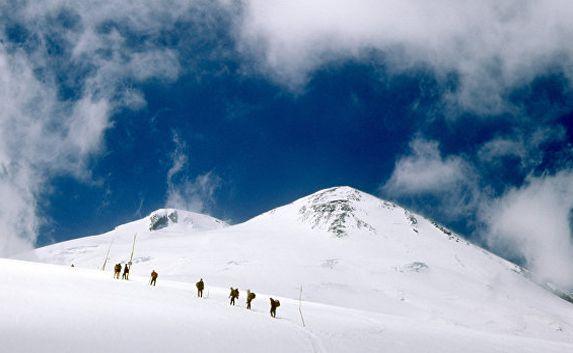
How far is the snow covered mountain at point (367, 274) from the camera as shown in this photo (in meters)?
38.5

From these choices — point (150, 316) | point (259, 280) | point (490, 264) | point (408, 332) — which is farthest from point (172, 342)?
point (490, 264)

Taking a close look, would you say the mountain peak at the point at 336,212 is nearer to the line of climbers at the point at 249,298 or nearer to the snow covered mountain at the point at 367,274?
the snow covered mountain at the point at 367,274

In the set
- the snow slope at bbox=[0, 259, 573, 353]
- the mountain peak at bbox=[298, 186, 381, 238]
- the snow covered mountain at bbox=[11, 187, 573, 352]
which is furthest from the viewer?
the mountain peak at bbox=[298, 186, 381, 238]

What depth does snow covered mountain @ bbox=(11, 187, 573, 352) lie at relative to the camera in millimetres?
38472

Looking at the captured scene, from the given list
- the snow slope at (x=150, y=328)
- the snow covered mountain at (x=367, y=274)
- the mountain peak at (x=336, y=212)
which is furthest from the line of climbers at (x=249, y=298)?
the mountain peak at (x=336, y=212)

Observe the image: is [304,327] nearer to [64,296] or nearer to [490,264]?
[64,296]

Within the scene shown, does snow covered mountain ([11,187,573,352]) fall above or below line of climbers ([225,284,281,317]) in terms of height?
above

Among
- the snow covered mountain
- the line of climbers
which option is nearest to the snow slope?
the snow covered mountain

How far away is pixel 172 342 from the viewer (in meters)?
15.6

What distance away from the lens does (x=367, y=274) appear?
340 feet

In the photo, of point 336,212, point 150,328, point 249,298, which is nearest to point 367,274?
point 336,212

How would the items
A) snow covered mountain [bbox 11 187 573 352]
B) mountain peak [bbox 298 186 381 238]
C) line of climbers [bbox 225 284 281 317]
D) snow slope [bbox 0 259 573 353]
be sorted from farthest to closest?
mountain peak [bbox 298 186 381 238] → snow covered mountain [bbox 11 187 573 352] → line of climbers [bbox 225 284 281 317] → snow slope [bbox 0 259 573 353]

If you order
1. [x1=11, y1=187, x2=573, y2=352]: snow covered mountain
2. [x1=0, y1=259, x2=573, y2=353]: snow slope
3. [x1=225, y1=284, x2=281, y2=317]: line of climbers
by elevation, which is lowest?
[x1=0, y1=259, x2=573, y2=353]: snow slope

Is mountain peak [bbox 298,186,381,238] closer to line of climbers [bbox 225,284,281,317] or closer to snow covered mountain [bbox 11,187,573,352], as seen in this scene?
snow covered mountain [bbox 11,187,573,352]
